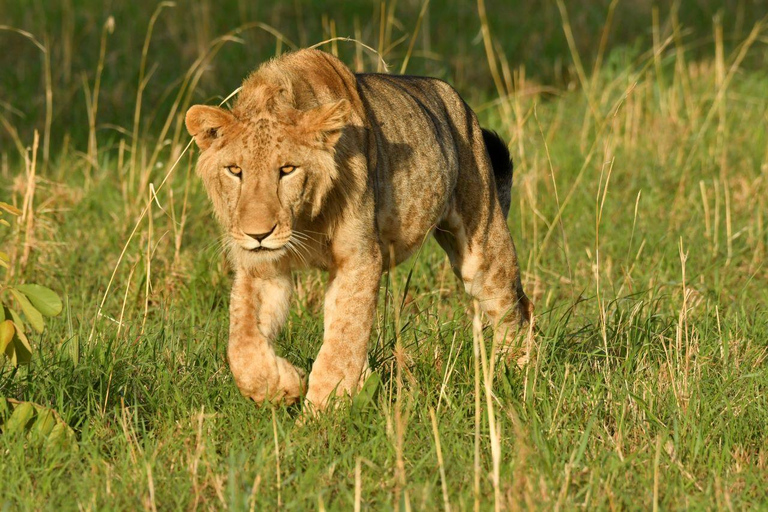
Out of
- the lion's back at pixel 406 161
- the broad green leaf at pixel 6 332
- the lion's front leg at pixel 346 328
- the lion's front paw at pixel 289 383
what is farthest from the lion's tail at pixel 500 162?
the broad green leaf at pixel 6 332

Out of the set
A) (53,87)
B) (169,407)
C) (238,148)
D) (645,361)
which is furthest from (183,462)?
(53,87)

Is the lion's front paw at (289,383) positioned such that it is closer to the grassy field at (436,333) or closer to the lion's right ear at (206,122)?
the grassy field at (436,333)

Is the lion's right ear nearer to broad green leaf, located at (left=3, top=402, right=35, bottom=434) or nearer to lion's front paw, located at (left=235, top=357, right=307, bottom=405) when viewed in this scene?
lion's front paw, located at (left=235, top=357, right=307, bottom=405)

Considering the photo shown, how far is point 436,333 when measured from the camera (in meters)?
4.50

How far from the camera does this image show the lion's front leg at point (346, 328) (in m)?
4.09

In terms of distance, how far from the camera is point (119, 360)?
14.1 ft

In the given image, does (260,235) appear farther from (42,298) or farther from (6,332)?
(6,332)

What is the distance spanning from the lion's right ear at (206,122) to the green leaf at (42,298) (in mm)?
847

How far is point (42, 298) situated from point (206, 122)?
3.07 ft

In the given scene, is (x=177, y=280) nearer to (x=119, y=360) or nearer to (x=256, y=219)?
(x=119, y=360)

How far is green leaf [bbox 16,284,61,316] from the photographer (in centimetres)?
341

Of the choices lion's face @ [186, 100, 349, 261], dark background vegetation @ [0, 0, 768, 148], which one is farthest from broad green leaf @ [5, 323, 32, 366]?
dark background vegetation @ [0, 0, 768, 148]

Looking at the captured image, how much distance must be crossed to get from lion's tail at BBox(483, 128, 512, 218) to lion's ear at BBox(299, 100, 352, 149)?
1.59 m

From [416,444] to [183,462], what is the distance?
0.75m
